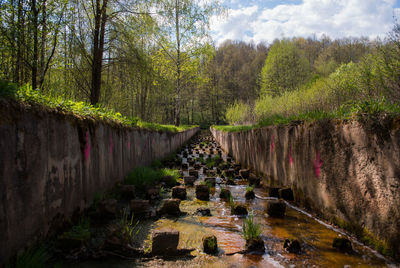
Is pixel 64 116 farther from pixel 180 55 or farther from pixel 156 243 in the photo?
pixel 180 55

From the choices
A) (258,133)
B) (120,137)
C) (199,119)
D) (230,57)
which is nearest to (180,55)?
(258,133)

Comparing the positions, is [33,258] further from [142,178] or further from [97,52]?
[97,52]

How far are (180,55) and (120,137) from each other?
1957 centimetres

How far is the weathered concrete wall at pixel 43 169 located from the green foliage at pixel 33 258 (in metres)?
0.09

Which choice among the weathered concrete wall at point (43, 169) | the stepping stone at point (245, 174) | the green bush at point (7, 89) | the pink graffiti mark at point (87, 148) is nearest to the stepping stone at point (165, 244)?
the weathered concrete wall at point (43, 169)

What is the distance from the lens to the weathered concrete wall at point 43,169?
6.77 feet

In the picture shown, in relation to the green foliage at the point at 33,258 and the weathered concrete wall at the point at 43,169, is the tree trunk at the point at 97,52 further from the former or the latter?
the green foliage at the point at 33,258

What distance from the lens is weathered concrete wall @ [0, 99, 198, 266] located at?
206 centimetres

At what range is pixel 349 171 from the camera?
3.12 meters

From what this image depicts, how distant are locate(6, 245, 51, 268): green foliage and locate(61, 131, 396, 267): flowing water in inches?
9.9

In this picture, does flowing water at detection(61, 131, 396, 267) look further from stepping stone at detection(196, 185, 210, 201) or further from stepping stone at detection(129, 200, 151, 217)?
stepping stone at detection(196, 185, 210, 201)

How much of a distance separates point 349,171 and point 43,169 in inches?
134

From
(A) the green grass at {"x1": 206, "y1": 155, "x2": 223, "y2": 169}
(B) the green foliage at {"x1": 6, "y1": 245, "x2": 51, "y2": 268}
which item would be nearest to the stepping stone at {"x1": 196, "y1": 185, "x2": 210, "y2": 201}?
(B) the green foliage at {"x1": 6, "y1": 245, "x2": 51, "y2": 268}

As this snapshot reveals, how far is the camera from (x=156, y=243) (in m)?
2.69
